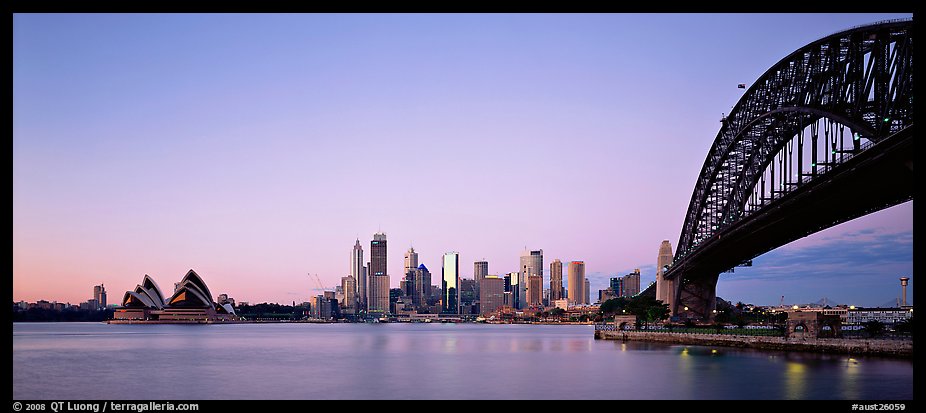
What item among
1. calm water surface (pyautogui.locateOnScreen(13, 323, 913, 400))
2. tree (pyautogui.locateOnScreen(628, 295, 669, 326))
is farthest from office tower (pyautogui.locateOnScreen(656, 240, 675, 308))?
calm water surface (pyautogui.locateOnScreen(13, 323, 913, 400))

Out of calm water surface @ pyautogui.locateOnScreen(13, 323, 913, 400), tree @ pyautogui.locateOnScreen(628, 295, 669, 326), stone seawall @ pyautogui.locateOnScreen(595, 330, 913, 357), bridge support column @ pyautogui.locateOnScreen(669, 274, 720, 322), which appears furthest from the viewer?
tree @ pyautogui.locateOnScreen(628, 295, 669, 326)

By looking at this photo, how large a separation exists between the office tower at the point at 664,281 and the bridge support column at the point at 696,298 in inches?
64.9

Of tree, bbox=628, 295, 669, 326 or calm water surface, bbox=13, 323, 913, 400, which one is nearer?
calm water surface, bbox=13, 323, 913, 400

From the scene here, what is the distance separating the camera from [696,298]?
A: 332 feet

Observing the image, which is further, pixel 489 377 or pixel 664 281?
pixel 664 281

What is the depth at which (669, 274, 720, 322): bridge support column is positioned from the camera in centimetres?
9894

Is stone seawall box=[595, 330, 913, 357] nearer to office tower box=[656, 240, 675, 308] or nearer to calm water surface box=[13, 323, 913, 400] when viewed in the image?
calm water surface box=[13, 323, 913, 400]

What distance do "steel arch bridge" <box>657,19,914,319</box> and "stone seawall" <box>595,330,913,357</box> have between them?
765cm

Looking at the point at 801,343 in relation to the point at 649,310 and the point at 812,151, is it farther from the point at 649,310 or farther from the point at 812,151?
the point at 649,310

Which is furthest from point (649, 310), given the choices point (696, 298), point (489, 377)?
point (489, 377)

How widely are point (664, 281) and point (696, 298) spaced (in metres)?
7.37

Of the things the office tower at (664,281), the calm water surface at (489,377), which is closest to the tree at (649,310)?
the office tower at (664,281)

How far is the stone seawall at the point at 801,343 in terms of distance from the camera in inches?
1800

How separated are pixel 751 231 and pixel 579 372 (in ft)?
76.5
